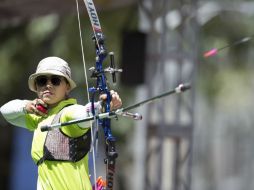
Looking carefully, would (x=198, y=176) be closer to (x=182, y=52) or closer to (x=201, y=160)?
(x=201, y=160)

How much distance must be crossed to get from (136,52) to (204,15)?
22.2 feet

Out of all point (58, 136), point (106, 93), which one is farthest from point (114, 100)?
point (58, 136)

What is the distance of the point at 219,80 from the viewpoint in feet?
70.2

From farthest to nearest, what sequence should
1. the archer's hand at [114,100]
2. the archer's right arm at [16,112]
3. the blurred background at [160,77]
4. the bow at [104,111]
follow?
the blurred background at [160,77] → the archer's right arm at [16,112] → the archer's hand at [114,100] → the bow at [104,111]

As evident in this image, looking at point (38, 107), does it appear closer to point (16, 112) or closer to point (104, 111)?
point (16, 112)

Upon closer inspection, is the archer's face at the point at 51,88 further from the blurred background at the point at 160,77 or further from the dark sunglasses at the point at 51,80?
the blurred background at the point at 160,77

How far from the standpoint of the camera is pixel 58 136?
434 cm

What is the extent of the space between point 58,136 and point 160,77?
654 centimetres

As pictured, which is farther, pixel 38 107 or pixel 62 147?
pixel 38 107

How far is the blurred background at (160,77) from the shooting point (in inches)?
421

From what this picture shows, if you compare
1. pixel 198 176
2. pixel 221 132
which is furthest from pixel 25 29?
pixel 221 132

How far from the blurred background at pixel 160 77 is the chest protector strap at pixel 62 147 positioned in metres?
1.99

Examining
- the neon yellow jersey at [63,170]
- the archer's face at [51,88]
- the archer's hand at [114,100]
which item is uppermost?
the archer's face at [51,88]

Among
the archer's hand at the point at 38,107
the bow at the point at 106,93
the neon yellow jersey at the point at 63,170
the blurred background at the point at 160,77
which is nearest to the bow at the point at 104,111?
the bow at the point at 106,93
